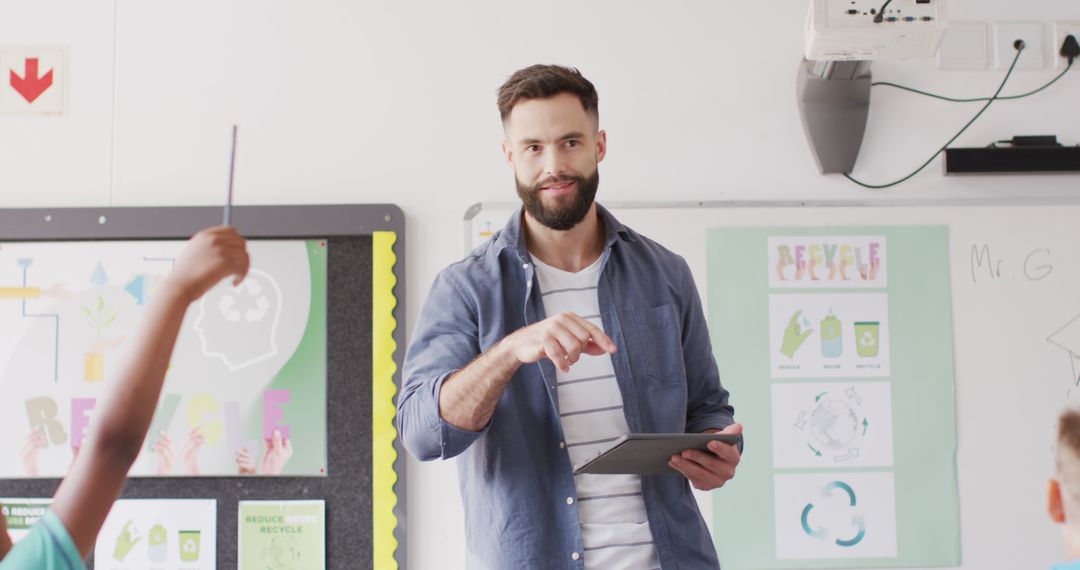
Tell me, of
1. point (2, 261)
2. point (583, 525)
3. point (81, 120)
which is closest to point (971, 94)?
point (583, 525)

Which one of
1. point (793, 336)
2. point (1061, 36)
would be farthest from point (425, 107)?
point (1061, 36)

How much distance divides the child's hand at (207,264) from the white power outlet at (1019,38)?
2.07 m

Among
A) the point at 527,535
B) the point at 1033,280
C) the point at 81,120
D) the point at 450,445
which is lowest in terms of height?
the point at 527,535

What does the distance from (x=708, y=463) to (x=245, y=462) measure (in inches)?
49.5

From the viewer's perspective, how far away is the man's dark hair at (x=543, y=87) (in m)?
1.50

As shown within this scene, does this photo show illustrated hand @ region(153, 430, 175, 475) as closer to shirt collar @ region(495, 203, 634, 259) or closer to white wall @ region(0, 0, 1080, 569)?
white wall @ region(0, 0, 1080, 569)

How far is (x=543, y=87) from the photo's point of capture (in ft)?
4.91

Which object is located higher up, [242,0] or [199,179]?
[242,0]

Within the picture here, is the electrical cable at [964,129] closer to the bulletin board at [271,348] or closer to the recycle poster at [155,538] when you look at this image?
the bulletin board at [271,348]

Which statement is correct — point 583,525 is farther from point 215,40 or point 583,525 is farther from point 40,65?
point 40,65

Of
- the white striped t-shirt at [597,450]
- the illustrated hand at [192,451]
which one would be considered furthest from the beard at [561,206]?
the illustrated hand at [192,451]

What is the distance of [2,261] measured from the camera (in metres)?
2.24

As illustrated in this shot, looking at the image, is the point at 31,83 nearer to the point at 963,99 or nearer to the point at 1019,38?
the point at 963,99

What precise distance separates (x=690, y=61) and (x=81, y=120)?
1.46 metres
